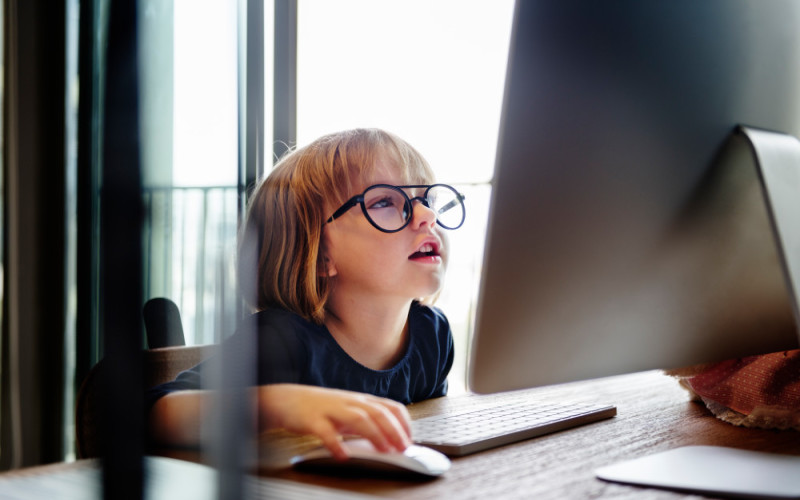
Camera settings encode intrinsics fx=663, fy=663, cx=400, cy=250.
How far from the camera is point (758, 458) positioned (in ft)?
1.83

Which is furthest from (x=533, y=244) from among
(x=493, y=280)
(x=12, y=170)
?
(x=12, y=170)

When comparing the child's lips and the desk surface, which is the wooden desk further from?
the child's lips

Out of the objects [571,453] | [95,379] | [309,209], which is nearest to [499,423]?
[571,453]

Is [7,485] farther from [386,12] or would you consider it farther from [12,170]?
[386,12]

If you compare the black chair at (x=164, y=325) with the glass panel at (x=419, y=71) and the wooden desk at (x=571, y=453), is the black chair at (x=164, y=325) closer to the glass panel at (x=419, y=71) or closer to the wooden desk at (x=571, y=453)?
the wooden desk at (x=571, y=453)

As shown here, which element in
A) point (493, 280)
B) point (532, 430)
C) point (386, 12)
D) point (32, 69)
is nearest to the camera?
point (493, 280)

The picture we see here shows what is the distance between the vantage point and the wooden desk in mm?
473

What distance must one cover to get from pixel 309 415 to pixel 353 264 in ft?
1.78

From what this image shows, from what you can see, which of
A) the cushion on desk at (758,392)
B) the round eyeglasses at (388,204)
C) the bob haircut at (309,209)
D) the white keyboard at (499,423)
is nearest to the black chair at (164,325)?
the bob haircut at (309,209)

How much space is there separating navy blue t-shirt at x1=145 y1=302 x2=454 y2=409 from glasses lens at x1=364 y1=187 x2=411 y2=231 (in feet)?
0.66

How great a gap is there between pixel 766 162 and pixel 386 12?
2.20 metres

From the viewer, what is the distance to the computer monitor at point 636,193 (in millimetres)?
414

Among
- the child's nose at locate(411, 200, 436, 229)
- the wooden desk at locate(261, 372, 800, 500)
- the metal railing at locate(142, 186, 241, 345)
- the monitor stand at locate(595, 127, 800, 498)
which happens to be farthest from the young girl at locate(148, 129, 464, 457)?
the monitor stand at locate(595, 127, 800, 498)

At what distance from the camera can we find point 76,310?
65.0 inches
